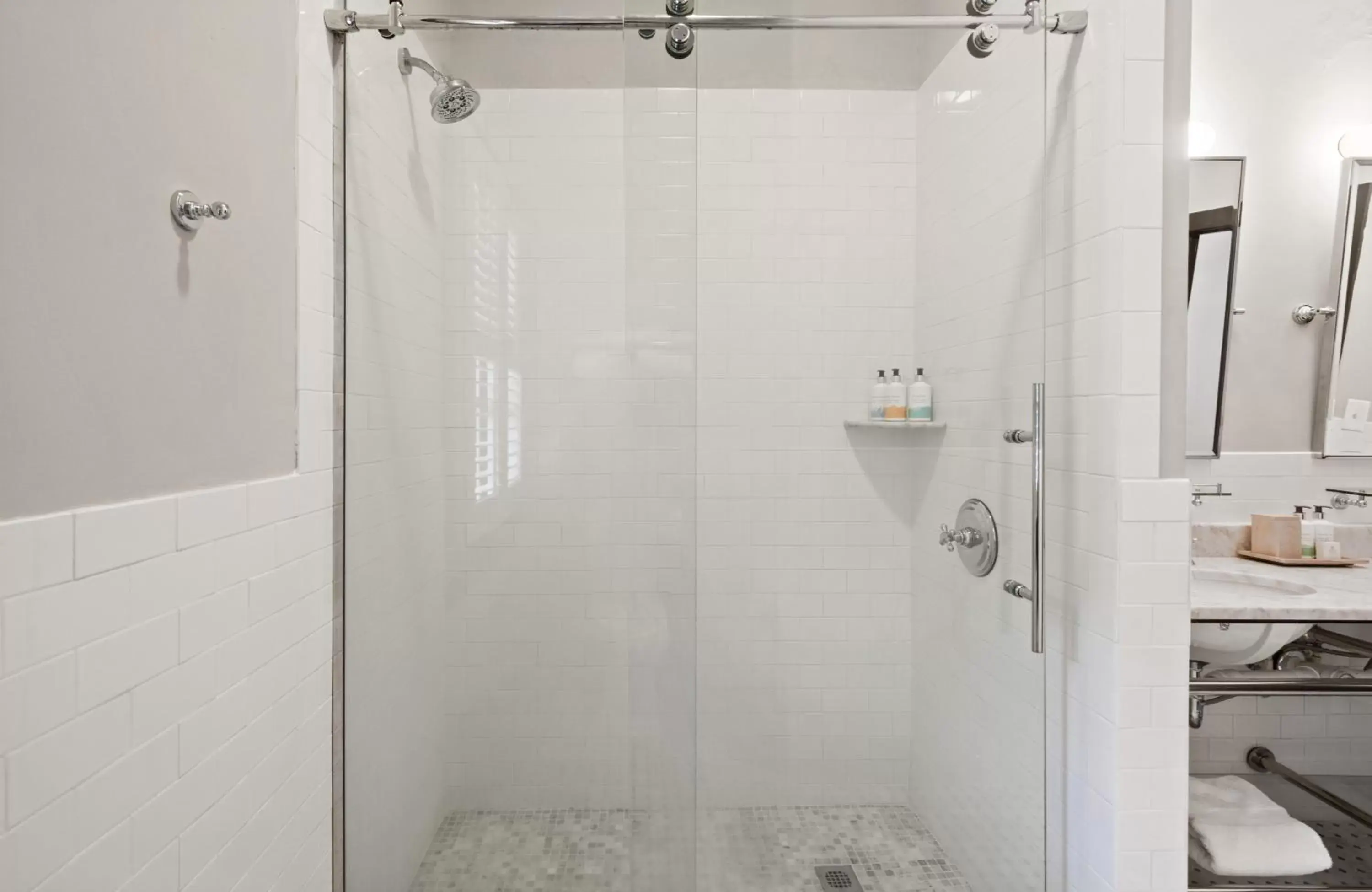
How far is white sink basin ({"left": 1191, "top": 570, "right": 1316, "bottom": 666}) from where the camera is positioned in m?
1.69

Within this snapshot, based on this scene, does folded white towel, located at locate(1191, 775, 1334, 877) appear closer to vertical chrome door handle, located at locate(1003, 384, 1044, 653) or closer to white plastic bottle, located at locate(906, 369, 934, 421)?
vertical chrome door handle, located at locate(1003, 384, 1044, 653)

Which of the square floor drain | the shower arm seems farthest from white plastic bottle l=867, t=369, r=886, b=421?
the shower arm

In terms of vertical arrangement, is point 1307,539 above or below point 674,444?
below

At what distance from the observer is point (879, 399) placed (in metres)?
1.49

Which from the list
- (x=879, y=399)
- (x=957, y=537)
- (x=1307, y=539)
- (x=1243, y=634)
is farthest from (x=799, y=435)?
(x=1307, y=539)

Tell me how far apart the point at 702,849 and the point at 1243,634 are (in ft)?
4.51

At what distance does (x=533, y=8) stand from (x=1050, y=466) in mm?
1514

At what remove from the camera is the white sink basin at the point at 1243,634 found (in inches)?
66.6

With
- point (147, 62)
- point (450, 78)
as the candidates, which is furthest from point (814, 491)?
point (147, 62)

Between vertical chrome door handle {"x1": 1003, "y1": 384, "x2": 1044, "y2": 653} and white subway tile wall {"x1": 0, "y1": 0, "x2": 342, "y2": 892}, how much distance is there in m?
1.48

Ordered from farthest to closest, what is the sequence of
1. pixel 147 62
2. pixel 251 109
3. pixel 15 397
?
pixel 251 109 → pixel 147 62 → pixel 15 397

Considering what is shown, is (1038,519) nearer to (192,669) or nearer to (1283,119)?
(192,669)

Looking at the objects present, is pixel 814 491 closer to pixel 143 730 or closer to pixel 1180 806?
pixel 1180 806

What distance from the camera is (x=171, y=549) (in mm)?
983
